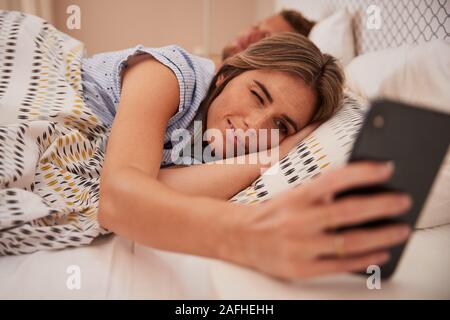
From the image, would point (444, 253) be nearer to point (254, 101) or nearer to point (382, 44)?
point (254, 101)

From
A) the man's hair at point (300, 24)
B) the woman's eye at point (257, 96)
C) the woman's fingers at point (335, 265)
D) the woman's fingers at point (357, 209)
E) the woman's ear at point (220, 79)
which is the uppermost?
the man's hair at point (300, 24)

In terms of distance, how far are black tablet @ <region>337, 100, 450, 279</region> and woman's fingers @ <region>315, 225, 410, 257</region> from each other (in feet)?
0.03

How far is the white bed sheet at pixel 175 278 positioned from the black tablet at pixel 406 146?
120mm

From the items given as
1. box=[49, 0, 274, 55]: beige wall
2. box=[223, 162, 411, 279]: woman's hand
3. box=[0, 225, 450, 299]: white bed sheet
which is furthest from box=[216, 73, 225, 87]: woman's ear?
box=[49, 0, 274, 55]: beige wall

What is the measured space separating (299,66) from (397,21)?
Result: 0.51 m

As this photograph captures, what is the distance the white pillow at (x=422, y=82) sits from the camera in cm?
70

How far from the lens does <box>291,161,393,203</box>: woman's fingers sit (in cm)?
39

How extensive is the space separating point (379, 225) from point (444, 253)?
29cm

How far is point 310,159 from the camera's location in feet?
2.51

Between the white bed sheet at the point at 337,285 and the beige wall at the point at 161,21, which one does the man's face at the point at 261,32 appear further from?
the white bed sheet at the point at 337,285

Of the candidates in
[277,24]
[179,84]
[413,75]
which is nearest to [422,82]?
[413,75]

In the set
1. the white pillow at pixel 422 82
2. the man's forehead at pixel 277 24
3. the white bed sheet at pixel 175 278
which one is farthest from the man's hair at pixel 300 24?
the white bed sheet at pixel 175 278

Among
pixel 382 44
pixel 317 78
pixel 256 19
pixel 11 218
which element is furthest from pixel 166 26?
pixel 11 218
